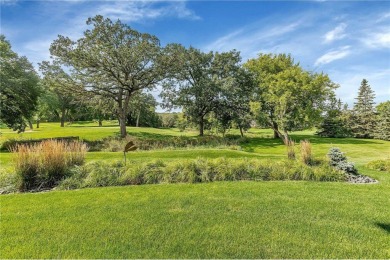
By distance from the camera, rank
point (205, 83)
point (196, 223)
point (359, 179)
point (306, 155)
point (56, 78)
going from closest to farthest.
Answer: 1. point (196, 223)
2. point (359, 179)
3. point (306, 155)
4. point (56, 78)
5. point (205, 83)

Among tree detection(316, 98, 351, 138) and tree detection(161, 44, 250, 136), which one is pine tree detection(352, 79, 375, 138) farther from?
tree detection(161, 44, 250, 136)

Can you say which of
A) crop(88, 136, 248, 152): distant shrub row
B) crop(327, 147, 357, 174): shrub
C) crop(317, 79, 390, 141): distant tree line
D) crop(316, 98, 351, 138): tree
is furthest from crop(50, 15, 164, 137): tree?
crop(316, 98, 351, 138): tree

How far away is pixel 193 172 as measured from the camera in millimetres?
6297

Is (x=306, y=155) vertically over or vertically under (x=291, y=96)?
under

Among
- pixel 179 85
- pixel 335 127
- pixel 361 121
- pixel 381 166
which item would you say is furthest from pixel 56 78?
pixel 361 121

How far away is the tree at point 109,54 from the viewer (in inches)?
653

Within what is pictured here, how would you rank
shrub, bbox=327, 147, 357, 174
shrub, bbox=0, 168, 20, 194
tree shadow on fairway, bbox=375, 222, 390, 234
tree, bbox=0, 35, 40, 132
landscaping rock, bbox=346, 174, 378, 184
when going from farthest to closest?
tree, bbox=0, 35, 40, 132 → shrub, bbox=327, 147, 357, 174 → landscaping rock, bbox=346, 174, 378, 184 → shrub, bbox=0, 168, 20, 194 → tree shadow on fairway, bbox=375, 222, 390, 234

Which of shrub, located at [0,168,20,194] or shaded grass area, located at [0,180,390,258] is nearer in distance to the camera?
shaded grass area, located at [0,180,390,258]

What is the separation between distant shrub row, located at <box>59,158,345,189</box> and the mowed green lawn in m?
0.52

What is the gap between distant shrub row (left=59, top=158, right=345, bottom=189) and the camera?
5.92m

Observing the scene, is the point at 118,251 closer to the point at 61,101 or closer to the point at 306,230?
the point at 306,230

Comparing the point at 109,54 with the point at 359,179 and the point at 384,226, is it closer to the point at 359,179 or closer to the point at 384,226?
the point at 359,179

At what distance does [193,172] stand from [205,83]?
51.7 ft

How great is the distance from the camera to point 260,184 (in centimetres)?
592
